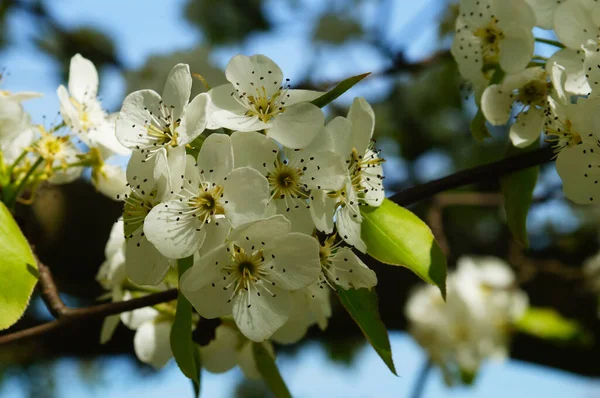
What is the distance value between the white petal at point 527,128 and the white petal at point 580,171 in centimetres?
13

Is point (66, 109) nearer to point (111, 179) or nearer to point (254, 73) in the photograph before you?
point (111, 179)

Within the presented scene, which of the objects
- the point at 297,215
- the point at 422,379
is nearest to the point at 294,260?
the point at 297,215

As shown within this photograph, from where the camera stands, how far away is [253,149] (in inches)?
28.0

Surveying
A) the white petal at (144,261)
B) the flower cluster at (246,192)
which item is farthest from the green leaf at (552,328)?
the white petal at (144,261)

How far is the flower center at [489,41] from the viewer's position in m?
0.95

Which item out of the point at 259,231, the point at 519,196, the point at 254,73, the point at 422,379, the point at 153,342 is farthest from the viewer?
the point at 422,379

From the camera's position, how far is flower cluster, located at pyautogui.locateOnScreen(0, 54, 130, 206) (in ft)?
3.18

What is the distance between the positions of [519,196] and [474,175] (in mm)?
119

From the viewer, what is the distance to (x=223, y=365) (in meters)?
1.05

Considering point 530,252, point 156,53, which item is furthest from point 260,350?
point 530,252

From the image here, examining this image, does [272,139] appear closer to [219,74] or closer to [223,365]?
[223,365]

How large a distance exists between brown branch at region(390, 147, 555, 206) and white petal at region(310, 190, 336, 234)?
0.12 m

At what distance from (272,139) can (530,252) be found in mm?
2249

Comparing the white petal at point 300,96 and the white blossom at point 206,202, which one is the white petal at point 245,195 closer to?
the white blossom at point 206,202
